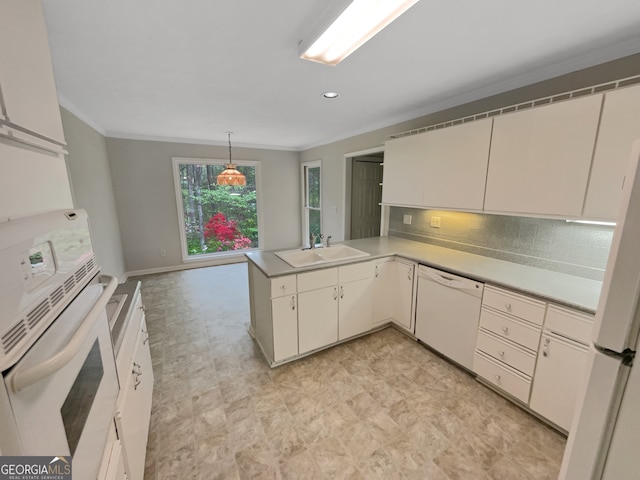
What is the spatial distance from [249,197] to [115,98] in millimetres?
3087

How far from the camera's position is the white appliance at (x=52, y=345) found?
1.46ft

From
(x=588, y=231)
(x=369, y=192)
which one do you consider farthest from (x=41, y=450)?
(x=369, y=192)

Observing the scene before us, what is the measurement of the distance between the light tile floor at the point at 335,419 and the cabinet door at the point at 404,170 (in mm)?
1528

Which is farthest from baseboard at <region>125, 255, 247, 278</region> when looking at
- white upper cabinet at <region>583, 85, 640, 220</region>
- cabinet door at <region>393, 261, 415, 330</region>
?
white upper cabinet at <region>583, 85, 640, 220</region>

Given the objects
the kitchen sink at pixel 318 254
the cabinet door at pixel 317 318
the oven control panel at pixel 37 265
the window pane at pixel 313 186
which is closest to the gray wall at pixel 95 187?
the kitchen sink at pixel 318 254

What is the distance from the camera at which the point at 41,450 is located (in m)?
0.49

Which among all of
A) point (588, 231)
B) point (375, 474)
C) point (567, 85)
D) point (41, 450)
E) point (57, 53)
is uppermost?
point (57, 53)

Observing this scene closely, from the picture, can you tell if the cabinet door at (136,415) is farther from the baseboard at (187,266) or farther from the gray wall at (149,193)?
the gray wall at (149,193)

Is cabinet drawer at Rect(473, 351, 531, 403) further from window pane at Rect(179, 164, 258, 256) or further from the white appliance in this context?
window pane at Rect(179, 164, 258, 256)

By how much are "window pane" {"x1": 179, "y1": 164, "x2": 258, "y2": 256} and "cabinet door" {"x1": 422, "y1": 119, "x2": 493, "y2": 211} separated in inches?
153

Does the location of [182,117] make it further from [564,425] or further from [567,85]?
[564,425]

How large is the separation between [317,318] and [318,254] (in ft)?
2.19

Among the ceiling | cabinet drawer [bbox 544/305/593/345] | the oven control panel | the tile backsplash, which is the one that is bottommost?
cabinet drawer [bbox 544/305/593/345]

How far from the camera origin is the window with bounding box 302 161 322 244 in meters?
5.28
